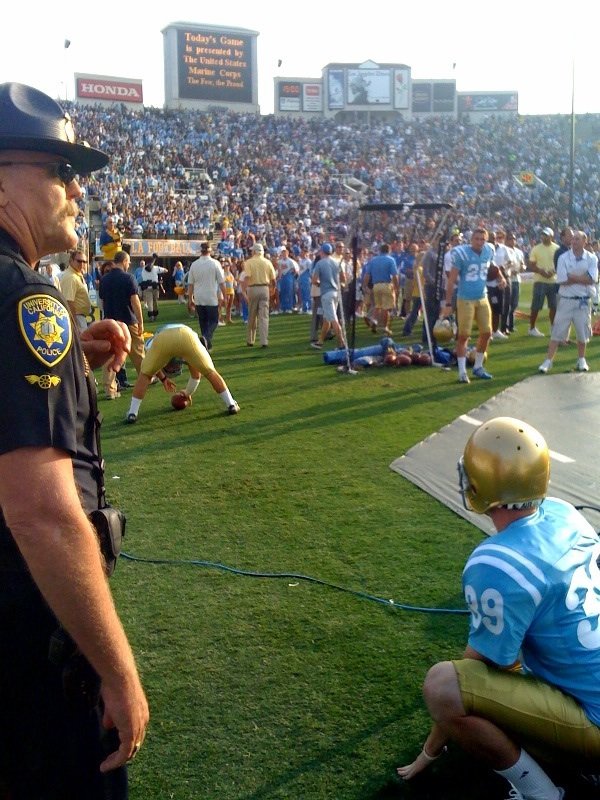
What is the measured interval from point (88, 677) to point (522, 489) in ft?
5.05

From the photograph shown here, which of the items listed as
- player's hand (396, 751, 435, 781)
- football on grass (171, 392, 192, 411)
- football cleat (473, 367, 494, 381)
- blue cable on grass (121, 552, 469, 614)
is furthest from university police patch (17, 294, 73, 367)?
football cleat (473, 367, 494, 381)

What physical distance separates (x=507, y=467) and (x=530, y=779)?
108 centimetres

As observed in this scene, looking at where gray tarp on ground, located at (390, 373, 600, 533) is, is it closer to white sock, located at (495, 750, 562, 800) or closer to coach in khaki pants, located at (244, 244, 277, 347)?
white sock, located at (495, 750, 562, 800)

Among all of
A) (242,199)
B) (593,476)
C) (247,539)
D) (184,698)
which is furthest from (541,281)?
(242,199)

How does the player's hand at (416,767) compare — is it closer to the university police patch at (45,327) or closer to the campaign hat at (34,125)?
the university police patch at (45,327)

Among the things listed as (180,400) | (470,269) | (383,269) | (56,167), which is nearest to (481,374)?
(470,269)

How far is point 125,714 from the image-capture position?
1.76 meters

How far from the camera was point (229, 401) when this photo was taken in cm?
950

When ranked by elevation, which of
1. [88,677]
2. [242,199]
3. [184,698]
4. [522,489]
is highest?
[242,199]

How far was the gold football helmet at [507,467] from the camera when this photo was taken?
8.73 ft

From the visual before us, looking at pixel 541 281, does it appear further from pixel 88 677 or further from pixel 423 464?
pixel 88 677

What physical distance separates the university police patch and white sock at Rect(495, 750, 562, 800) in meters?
2.08

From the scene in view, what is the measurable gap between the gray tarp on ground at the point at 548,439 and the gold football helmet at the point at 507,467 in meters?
2.85

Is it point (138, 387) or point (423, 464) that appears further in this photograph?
point (138, 387)
